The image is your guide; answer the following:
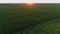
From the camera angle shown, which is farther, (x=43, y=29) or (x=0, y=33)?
(x=43, y=29)

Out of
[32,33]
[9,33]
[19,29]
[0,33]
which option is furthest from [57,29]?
[0,33]

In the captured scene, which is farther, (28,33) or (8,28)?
(8,28)

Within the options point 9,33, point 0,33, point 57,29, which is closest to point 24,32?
point 9,33

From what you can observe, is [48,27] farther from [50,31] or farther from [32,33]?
[32,33]

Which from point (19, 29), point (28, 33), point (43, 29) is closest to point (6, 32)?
point (19, 29)

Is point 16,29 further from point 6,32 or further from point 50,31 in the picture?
point 50,31

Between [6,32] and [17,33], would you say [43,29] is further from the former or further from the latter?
[6,32]

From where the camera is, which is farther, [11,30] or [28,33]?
[11,30]
